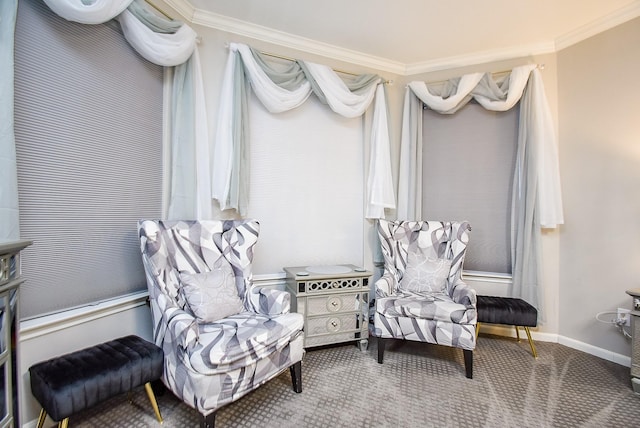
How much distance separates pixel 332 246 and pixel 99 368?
2.00m

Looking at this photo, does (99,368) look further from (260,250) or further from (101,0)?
(101,0)

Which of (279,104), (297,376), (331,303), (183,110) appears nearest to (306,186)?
(279,104)

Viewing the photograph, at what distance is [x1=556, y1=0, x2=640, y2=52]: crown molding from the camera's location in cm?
237

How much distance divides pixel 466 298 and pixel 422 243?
0.67 m

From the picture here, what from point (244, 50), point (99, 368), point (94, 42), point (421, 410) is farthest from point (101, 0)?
→ point (421, 410)

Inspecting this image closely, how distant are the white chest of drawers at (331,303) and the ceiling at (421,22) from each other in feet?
6.77

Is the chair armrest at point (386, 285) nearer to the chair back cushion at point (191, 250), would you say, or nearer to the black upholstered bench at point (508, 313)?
the black upholstered bench at point (508, 313)

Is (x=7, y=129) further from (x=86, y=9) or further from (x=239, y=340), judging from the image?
(x=239, y=340)

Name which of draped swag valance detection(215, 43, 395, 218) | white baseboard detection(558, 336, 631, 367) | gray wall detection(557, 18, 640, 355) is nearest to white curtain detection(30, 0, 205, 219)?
draped swag valance detection(215, 43, 395, 218)

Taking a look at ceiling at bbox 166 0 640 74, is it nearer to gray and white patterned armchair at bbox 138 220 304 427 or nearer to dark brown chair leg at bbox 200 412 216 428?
gray and white patterned armchair at bbox 138 220 304 427

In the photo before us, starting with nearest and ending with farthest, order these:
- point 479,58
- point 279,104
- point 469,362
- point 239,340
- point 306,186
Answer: point 239,340 < point 469,362 < point 279,104 < point 306,186 < point 479,58

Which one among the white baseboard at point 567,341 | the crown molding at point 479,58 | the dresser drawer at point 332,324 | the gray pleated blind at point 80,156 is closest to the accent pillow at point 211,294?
the gray pleated blind at point 80,156

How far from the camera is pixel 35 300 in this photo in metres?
1.63

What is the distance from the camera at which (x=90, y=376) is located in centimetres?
142
